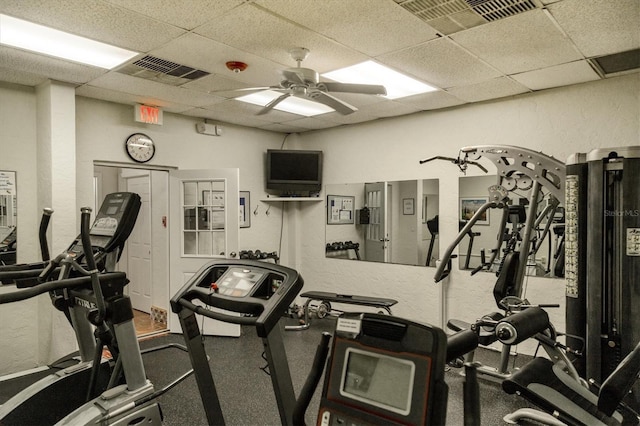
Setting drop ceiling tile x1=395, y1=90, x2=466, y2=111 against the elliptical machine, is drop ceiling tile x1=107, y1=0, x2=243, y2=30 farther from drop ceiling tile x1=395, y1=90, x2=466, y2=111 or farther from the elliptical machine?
drop ceiling tile x1=395, y1=90, x2=466, y2=111

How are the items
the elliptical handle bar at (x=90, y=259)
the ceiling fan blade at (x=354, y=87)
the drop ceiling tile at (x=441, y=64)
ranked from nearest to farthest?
the elliptical handle bar at (x=90, y=259), the ceiling fan blade at (x=354, y=87), the drop ceiling tile at (x=441, y=64)

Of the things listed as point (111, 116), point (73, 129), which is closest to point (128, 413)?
point (73, 129)

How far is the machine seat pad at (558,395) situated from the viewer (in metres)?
1.95

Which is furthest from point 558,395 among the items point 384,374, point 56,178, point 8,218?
point 8,218

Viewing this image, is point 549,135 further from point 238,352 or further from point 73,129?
point 73,129

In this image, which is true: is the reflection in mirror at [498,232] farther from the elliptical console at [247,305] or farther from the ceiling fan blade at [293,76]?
the elliptical console at [247,305]

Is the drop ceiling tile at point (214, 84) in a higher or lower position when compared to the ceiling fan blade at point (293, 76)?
higher

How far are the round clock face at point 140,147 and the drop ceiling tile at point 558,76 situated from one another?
3.93 m

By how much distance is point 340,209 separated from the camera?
5812mm

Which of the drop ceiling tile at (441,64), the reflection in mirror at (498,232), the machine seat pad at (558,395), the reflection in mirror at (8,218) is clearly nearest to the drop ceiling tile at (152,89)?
the reflection in mirror at (8,218)

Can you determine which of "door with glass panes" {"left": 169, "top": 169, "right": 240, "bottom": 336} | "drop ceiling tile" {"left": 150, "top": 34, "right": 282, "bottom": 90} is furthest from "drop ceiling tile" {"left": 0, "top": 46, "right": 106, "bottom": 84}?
"door with glass panes" {"left": 169, "top": 169, "right": 240, "bottom": 336}

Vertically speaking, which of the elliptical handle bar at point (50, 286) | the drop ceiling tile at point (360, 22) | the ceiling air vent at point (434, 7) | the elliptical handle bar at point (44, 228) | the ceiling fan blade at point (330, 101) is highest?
the ceiling air vent at point (434, 7)

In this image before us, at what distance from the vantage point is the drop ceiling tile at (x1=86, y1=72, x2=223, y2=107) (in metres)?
3.73

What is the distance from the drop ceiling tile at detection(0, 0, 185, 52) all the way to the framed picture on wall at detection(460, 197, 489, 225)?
331cm
